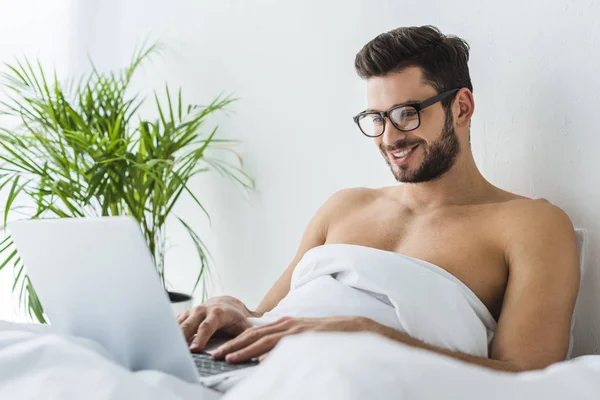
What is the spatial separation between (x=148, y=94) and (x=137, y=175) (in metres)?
0.80

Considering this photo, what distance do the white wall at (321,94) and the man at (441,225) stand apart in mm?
117

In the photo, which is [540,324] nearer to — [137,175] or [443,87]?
[443,87]

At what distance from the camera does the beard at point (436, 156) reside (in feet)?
5.49

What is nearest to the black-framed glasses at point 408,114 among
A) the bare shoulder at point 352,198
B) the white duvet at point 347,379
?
the bare shoulder at point 352,198

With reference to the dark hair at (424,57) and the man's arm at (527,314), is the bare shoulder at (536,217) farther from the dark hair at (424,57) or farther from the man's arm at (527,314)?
the dark hair at (424,57)

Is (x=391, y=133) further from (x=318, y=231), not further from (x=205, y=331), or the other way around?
(x=205, y=331)

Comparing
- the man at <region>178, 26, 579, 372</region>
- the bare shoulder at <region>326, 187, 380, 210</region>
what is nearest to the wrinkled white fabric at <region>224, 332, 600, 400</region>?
the man at <region>178, 26, 579, 372</region>

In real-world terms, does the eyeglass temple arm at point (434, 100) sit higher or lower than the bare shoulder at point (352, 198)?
higher

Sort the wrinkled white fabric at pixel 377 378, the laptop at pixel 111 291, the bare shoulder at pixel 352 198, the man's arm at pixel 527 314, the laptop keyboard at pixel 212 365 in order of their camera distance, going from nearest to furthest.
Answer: the wrinkled white fabric at pixel 377 378 < the laptop at pixel 111 291 < the laptop keyboard at pixel 212 365 < the man's arm at pixel 527 314 < the bare shoulder at pixel 352 198

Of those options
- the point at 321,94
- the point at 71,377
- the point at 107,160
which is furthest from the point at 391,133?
the point at 107,160

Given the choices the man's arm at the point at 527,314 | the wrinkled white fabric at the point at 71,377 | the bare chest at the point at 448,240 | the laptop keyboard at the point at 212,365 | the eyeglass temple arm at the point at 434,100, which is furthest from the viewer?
the eyeglass temple arm at the point at 434,100

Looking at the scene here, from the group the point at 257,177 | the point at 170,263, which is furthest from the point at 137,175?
the point at 170,263

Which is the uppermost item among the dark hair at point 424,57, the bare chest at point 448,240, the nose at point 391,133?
the dark hair at point 424,57

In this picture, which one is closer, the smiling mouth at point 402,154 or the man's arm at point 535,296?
the man's arm at point 535,296
